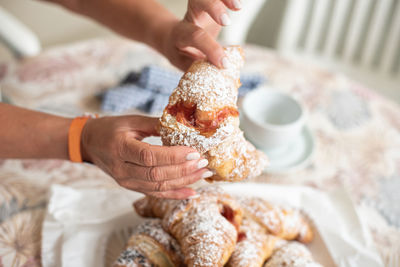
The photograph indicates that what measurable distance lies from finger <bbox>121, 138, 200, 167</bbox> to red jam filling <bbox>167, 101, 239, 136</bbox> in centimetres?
4

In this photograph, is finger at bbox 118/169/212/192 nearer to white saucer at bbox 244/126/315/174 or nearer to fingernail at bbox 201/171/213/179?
fingernail at bbox 201/171/213/179

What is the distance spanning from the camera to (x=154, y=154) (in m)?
0.70

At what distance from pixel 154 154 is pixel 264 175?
0.50 metres

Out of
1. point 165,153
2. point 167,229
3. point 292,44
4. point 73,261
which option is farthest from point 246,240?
point 292,44

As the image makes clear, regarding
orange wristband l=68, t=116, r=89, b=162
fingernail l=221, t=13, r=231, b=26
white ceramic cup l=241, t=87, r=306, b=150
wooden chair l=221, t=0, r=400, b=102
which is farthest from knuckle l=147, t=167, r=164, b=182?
wooden chair l=221, t=0, r=400, b=102

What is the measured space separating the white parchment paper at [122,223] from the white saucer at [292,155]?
0.09 meters

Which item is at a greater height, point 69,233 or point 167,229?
point 167,229

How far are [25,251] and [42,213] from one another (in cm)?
11

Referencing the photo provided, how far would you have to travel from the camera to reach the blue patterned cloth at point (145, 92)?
4.04 feet

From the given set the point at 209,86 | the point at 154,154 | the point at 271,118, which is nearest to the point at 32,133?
the point at 154,154

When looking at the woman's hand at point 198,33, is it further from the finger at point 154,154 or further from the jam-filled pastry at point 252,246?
the jam-filled pastry at point 252,246

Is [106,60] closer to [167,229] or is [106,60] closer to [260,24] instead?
A: [167,229]

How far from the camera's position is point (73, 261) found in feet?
2.77

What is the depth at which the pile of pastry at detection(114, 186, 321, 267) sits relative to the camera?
74cm
